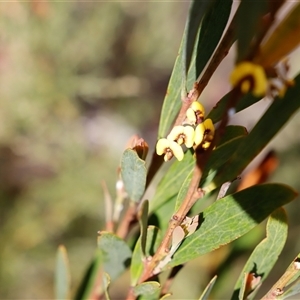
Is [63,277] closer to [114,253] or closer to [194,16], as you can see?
[114,253]

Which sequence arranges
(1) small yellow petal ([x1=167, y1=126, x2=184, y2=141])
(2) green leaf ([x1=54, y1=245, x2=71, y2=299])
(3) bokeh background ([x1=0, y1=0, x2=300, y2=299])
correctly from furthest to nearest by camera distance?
(3) bokeh background ([x1=0, y1=0, x2=300, y2=299]), (2) green leaf ([x1=54, y1=245, x2=71, y2=299]), (1) small yellow petal ([x1=167, y1=126, x2=184, y2=141])

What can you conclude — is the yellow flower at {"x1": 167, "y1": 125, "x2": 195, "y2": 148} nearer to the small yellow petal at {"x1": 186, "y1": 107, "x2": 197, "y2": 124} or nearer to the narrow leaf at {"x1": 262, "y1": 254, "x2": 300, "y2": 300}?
the small yellow petal at {"x1": 186, "y1": 107, "x2": 197, "y2": 124}

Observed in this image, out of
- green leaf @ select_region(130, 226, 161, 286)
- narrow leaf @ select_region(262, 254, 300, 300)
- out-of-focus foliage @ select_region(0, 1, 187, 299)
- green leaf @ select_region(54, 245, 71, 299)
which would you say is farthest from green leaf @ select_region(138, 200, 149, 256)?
out-of-focus foliage @ select_region(0, 1, 187, 299)

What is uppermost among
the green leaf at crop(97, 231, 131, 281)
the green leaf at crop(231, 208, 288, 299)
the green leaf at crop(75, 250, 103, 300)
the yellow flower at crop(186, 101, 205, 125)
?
the green leaf at crop(75, 250, 103, 300)

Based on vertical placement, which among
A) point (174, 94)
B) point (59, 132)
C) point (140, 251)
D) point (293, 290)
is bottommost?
point (293, 290)

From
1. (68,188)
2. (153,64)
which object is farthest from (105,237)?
(153,64)

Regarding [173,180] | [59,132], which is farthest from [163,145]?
[59,132]
